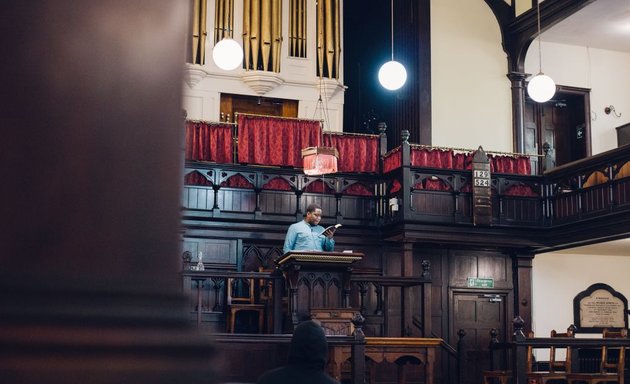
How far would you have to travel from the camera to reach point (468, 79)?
16.5 meters

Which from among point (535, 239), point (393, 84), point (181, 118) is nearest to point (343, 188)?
point (393, 84)

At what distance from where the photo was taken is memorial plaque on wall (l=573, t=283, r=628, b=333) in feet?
53.1

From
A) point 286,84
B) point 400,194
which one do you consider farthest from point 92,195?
point 286,84

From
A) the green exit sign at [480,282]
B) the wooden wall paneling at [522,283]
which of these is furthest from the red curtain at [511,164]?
the green exit sign at [480,282]

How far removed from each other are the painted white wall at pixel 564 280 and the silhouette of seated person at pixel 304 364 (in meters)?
12.8

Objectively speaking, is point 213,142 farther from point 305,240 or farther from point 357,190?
point 305,240

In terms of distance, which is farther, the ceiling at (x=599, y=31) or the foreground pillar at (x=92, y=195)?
the ceiling at (x=599, y=31)

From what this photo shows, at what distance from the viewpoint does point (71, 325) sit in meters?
0.71

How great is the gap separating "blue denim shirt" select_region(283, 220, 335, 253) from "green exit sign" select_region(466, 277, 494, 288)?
5356mm

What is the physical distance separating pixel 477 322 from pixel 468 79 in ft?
15.8

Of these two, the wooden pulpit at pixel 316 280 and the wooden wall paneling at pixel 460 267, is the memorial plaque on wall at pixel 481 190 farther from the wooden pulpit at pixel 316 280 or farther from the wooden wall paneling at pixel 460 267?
the wooden pulpit at pixel 316 280

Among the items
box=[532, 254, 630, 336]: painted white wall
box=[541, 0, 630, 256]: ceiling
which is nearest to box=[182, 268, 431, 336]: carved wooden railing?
box=[532, 254, 630, 336]: painted white wall

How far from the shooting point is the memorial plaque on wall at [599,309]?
1619 cm

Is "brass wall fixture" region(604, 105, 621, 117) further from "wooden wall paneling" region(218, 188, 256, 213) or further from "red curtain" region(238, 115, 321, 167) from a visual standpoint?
"wooden wall paneling" region(218, 188, 256, 213)
